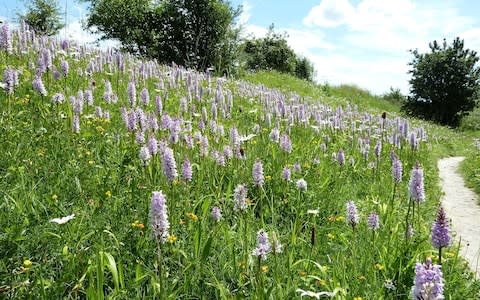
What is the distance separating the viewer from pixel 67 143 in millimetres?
4656

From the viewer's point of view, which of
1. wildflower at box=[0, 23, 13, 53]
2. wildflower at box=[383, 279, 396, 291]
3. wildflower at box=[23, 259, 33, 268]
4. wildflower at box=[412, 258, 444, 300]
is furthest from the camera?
wildflower at box=[0, 23, 13, 53]

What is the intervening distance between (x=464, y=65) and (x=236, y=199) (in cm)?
4204

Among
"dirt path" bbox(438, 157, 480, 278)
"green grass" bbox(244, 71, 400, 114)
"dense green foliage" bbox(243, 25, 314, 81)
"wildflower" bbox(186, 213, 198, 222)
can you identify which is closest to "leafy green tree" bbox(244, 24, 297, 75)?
"dense green foliage" bbox(243, 25, 314, 81)

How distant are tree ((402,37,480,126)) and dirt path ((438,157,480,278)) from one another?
3051 cm

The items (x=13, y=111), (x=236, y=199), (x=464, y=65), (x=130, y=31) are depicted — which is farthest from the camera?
(x=464, y=65)

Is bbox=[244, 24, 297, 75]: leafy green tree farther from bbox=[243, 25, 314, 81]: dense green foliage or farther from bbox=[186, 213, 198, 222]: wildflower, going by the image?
bbox=[186, 213, 198, 222]: wildflower

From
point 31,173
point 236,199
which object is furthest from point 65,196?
point 236,199

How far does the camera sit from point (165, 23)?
108 ft

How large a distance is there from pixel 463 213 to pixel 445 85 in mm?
36647

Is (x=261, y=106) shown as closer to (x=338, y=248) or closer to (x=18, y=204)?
(x=338, y=248)

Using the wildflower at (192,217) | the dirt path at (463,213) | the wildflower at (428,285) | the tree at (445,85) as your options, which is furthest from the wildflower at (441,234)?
the tree at (445,85)

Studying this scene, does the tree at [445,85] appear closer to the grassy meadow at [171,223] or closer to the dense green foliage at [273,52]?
the dense green foliage at [273,52]

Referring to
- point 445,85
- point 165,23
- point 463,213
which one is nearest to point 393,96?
point 445,85

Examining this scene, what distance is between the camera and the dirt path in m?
5.17
